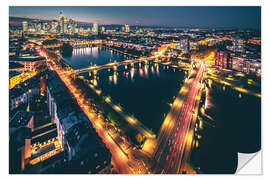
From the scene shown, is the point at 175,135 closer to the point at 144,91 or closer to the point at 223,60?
the point at 144,91

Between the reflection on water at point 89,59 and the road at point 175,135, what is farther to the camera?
the reflection on water at point 89,59

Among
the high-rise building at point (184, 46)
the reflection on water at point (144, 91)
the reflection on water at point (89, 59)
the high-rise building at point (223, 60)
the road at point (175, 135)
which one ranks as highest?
the high-rise building at point (184, 46)

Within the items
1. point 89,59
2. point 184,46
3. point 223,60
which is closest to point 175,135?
point 223,60

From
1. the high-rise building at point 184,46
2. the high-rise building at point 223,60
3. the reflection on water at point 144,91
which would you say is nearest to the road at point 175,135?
the reflection on water at point 144,91

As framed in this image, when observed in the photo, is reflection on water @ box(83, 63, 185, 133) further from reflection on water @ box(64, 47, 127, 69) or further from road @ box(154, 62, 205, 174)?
reflection on water @ box(64, 47, 127, 69)

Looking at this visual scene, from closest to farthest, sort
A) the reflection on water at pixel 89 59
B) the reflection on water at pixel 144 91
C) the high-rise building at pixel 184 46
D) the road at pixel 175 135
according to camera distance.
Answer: the road at pixel 175 135, the reflection on water at pixel 144 91, the reflection on water at pixel 89 59, the high-rise building at pixel 184 46

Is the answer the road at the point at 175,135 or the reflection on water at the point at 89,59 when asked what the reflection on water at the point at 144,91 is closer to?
the road at the point at 175,135
